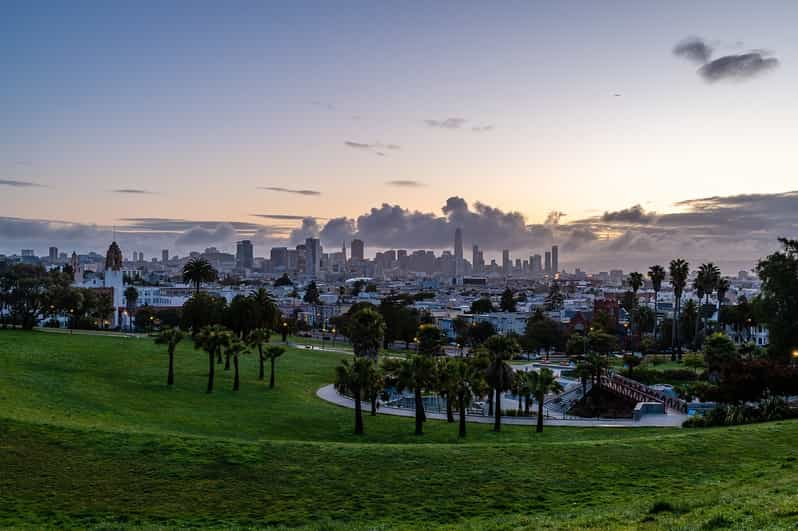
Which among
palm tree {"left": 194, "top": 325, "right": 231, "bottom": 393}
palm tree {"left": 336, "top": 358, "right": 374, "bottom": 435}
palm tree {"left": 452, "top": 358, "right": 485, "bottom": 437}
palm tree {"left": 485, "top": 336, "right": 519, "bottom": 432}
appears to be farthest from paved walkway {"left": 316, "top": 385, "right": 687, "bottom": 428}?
palm tree {"left": 194, "top": 325, "right": 231, "bottom": 393}

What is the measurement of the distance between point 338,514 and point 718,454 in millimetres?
14508

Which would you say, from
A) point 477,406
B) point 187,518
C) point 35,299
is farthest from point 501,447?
point 35,299

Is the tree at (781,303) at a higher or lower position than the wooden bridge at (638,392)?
higher

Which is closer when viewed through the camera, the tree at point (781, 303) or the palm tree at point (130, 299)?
the tree at point (781, 303)

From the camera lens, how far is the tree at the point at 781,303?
51.9 meters

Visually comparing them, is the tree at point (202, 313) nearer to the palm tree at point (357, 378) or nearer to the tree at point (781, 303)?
the palm tree at point (357, 378)

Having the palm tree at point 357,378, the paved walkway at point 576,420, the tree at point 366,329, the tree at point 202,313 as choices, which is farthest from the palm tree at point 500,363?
the tree at point 202,313

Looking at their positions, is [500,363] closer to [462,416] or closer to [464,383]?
[464,383]

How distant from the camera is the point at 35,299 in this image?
238ft

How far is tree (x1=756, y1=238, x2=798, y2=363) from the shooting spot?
51875 mm

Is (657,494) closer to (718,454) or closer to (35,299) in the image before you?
(718,454)

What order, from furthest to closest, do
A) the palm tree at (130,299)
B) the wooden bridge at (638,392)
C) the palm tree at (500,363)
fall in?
the palm tree at (130,299)
the wooden bridge at (638,392)
the palm tree at (500,363)

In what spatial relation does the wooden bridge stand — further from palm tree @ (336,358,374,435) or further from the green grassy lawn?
palm tree @ (336,358,374,435)


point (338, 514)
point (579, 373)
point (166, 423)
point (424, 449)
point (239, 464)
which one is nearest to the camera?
point (338, 514)
